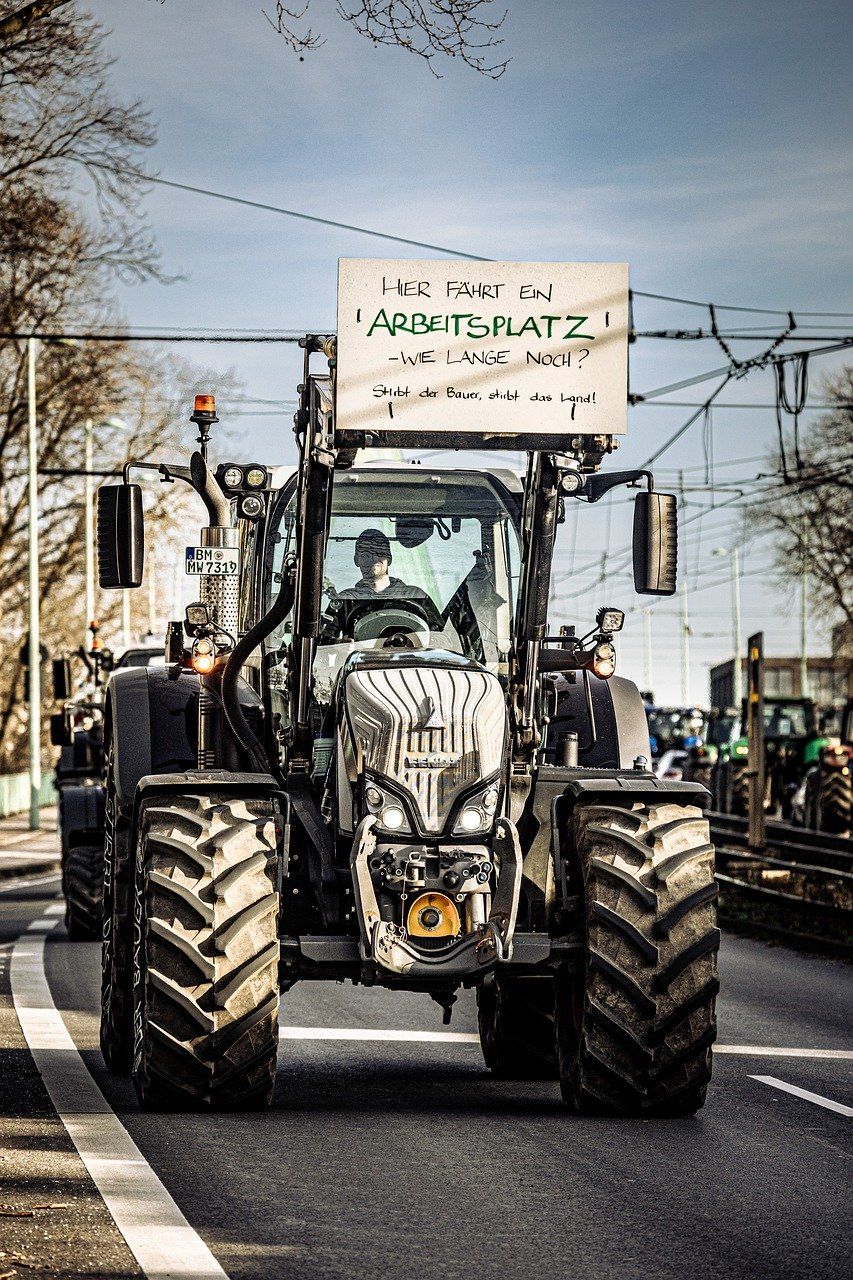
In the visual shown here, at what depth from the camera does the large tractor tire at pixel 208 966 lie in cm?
827

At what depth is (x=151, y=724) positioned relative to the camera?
10.9 m

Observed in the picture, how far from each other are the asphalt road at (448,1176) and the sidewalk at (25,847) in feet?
63.1

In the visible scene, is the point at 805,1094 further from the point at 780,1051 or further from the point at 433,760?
the point at 433,760

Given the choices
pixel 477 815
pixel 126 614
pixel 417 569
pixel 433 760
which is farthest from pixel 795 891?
pixel 126 614

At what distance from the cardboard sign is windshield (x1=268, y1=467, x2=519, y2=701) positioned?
3.05ft

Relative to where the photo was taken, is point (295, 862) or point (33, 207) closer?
point (295, 862)

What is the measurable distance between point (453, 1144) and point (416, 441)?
2882mm

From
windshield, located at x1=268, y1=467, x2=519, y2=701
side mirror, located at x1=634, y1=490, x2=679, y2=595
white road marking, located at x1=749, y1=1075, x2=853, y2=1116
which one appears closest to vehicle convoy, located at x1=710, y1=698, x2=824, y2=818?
white road marking, located at x1=749, y1=1075, x2=853, y2=1116

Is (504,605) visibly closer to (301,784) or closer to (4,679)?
(301,784)

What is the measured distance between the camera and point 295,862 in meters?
9.07

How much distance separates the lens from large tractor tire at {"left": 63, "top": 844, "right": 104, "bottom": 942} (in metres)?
17.7

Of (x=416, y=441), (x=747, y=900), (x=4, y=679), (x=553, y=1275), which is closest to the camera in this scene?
(x=553, y=1275)

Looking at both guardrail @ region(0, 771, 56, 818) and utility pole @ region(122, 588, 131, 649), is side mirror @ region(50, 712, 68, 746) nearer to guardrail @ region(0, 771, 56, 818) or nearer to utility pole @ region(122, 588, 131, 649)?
guardrail @ region(0, 771, 56, 818)

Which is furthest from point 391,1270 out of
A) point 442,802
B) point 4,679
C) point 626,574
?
point 4,679
